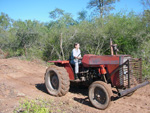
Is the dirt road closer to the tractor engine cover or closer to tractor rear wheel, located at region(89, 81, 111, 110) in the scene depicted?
tractor rear wheel, located at region(89, 81, 111, 110)

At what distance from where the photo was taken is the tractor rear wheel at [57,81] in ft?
17.2

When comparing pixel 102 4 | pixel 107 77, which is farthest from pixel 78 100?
pixel 102 4

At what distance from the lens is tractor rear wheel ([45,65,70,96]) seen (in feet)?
17.2

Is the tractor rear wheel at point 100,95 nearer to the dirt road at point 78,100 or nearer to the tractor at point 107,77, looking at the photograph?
the tractor at point 107,77

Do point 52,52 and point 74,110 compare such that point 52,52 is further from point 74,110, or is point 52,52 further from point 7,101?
point 74,110

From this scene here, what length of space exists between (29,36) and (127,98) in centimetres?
1194

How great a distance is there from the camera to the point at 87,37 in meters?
12.3

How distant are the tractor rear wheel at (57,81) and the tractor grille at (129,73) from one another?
1851 mm

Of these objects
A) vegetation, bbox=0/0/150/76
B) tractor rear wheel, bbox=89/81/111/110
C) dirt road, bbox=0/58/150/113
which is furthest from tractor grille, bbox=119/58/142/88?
vegetation, bbox=0/0/150/76

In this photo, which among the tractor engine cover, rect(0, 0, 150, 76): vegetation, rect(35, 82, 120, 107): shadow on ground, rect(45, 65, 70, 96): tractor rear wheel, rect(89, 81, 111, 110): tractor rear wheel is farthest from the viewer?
rect(0, 0, 150, 76): vegetation

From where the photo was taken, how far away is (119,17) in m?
12.2

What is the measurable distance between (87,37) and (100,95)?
8.32 meters

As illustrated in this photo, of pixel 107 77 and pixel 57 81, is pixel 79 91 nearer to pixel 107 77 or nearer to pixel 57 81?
pixel 57 81

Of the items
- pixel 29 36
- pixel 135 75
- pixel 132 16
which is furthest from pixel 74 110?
pixel 29 36
